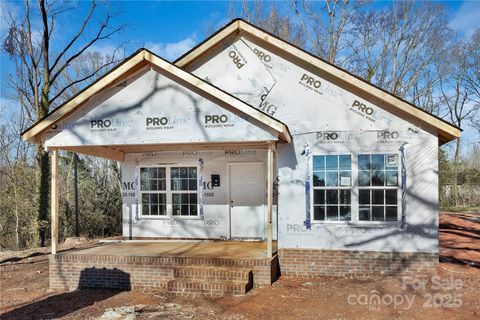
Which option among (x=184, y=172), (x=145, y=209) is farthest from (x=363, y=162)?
(x=145, y=209)

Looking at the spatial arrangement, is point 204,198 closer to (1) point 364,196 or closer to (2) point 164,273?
(2) point 164,273

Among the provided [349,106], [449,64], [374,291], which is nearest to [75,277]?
[374,291]

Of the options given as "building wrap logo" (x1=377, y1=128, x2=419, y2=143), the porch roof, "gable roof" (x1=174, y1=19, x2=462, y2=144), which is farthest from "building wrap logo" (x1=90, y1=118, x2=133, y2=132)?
"building wrap logo" (x1=377, y1=128, x2=419, y2=143)

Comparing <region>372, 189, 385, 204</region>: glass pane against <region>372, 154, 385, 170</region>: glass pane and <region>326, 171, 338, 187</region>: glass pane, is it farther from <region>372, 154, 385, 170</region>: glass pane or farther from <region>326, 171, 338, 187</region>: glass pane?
<region>326, 171, 338, 187</region>: glass pane

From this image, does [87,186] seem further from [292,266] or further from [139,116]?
[292,266]

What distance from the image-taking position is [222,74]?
9516mm

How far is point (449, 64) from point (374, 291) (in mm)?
28497

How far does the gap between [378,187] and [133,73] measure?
5950mm

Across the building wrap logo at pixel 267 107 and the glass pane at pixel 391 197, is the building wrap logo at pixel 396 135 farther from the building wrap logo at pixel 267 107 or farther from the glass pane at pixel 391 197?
the building wrap logo at pixel 267 107

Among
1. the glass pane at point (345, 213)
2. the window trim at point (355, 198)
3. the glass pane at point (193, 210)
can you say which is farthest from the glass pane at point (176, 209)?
the glass pane at point (345, 213)

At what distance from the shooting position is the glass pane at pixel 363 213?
844 centimetres

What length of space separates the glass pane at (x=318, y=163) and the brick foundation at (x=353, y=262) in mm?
1878

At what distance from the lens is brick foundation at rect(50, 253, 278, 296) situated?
296 inches

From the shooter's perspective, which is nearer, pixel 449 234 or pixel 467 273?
pixel 467 273
